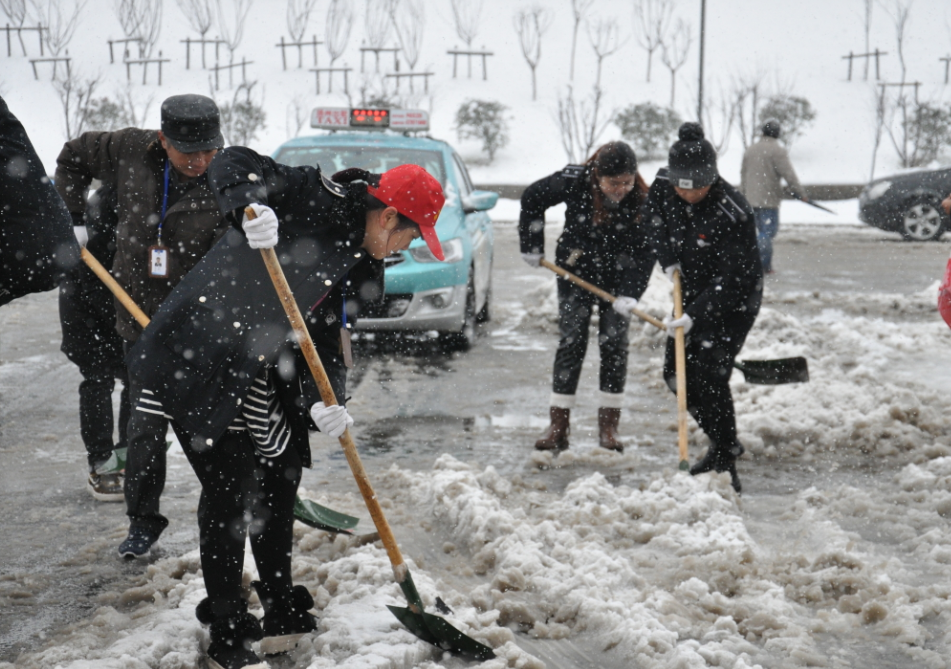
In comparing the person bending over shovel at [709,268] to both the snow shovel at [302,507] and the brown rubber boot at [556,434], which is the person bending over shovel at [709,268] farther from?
the snow shovel at [302,507]

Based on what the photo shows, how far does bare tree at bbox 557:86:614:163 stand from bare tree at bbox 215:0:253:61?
1298 centimetres

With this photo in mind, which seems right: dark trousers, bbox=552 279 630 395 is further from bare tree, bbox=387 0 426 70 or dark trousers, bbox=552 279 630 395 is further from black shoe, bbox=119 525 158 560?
bare tree, bbox=387 0 426 70

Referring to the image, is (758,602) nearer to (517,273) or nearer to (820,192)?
(517,273)

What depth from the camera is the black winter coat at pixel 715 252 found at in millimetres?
4789

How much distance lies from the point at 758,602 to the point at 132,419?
243 cm

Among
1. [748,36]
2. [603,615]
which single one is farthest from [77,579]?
[748,36]

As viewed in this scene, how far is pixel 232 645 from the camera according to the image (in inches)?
112

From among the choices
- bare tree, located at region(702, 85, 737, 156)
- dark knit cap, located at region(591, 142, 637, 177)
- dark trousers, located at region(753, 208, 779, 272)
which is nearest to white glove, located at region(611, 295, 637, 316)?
dark knit cap, located at region(591, 142, 637, 177)

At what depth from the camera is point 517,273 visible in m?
13.0

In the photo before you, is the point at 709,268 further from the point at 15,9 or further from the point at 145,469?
the point at 15,9

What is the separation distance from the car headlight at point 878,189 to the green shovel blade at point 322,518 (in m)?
14.2

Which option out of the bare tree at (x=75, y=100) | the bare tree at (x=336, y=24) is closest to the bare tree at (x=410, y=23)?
the bare tree at (x=336, y=24)

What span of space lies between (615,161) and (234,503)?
10.2ft

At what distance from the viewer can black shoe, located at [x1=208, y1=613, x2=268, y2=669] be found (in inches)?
112
